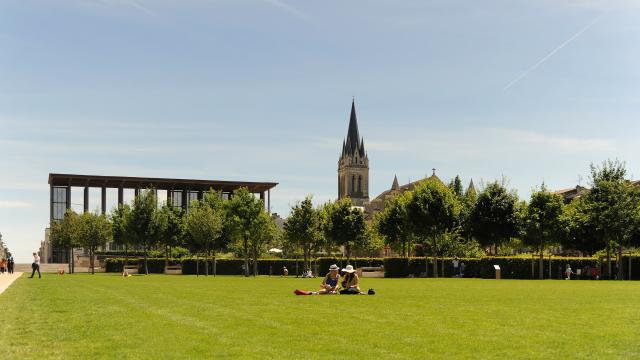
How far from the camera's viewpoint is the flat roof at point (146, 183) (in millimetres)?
105688

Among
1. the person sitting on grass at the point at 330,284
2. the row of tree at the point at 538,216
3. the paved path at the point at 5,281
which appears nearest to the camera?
the person sitting on grass at the point at 330,284

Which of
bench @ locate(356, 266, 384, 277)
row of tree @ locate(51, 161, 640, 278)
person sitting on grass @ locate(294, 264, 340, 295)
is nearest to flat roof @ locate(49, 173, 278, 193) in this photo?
row of tree @ locate(51, 161, 640, 278)

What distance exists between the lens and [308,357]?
10758 mm

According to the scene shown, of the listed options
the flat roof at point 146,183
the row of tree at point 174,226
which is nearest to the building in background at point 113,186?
the flat roof at point 146,183

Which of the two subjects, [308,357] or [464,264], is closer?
[308,357]

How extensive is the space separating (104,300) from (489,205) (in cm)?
4687

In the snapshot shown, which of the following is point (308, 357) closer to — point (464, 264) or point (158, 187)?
point (464, 264)

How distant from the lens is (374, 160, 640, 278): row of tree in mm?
56375

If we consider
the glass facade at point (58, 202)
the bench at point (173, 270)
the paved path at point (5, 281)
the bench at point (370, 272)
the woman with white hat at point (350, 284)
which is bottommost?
the bench at point (173, 270)

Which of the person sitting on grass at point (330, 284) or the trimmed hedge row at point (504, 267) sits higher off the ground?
the person sitting on grass at point (330, 284)

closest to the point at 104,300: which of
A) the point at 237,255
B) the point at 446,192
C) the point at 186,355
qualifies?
the point at 186,355

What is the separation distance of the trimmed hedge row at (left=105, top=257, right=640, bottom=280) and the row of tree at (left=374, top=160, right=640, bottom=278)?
5.56ft

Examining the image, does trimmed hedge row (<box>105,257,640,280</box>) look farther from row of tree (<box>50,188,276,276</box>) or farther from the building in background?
the building in background

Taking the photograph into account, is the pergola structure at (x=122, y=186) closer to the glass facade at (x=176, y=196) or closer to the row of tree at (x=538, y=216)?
the glass facade at (x=176, y=196)
